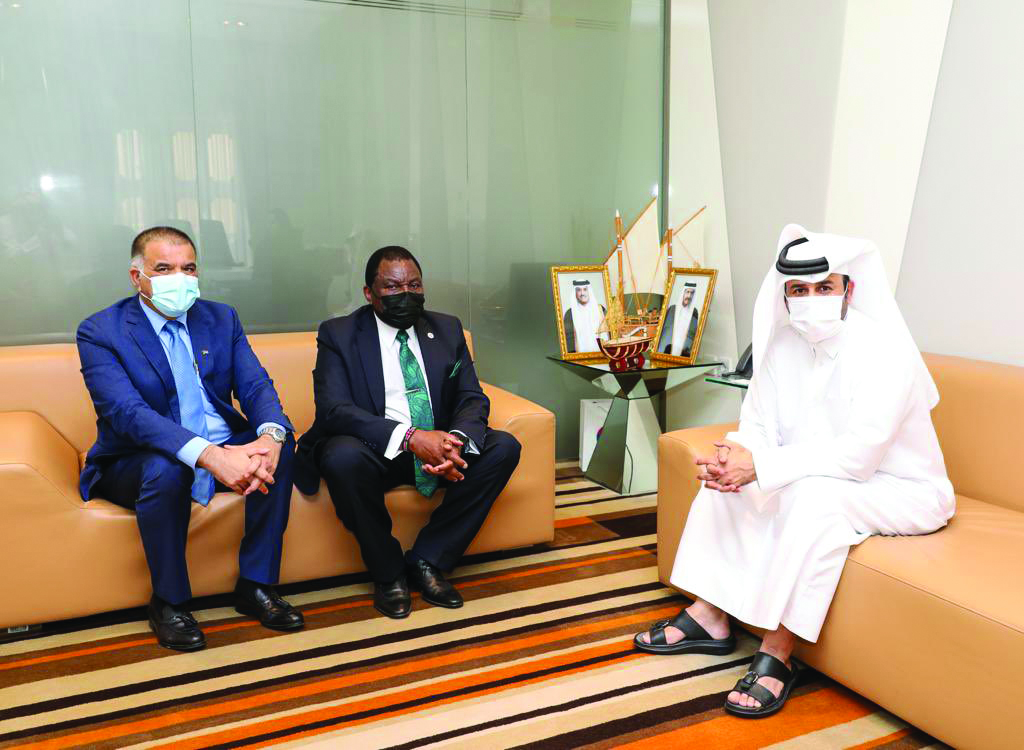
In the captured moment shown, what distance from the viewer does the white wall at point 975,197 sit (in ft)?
9.20

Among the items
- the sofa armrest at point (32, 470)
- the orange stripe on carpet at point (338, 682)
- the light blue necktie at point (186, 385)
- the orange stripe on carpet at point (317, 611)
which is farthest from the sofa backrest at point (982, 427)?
the sofa armrest at point (32, 470)

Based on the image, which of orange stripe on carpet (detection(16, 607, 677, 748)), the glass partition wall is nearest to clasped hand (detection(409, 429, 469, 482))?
orange stripe on carpet (detection(16, 607, 677, 748))

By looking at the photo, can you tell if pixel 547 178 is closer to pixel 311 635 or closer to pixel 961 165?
pixel 961 165

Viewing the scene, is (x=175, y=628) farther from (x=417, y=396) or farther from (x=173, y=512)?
(x=417, y=396)

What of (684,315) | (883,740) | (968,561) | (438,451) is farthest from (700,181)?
(883,740)

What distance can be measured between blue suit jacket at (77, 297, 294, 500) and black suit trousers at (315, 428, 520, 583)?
0.28 meters

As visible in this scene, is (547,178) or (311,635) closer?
(311,635)

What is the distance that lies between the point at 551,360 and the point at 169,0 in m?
A: 2.34

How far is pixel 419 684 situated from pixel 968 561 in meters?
1.46

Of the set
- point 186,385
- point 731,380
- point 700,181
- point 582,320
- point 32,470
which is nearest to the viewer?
point 32,470

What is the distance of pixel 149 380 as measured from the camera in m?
2.70

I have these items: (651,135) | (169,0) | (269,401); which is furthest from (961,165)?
(169,0)

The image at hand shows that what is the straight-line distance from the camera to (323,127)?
3812 mm

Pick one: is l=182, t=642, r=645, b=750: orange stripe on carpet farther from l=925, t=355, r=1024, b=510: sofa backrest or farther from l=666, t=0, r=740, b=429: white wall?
l=666, t=0, r=740, b=429: white wall
